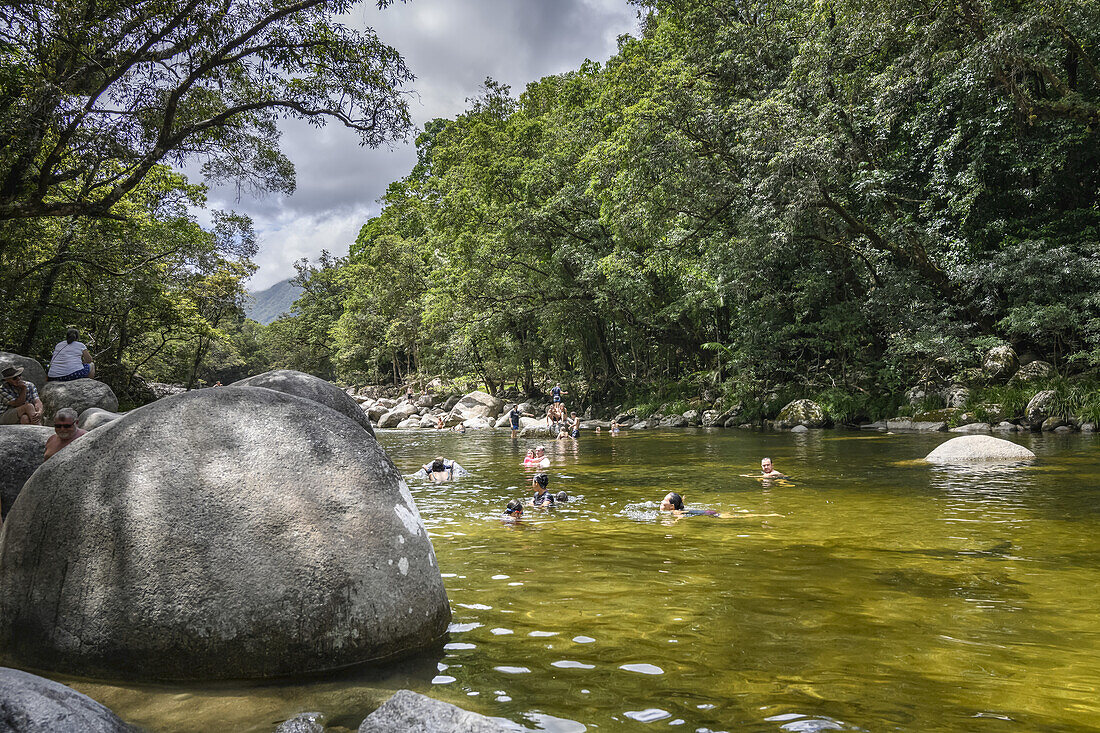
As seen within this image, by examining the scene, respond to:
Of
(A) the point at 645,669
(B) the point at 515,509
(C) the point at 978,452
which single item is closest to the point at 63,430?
(B) the point at 515,509

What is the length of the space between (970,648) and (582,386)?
38.2 meters

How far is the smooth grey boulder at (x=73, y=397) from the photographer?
1525 centimetres

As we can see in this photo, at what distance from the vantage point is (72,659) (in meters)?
3.64

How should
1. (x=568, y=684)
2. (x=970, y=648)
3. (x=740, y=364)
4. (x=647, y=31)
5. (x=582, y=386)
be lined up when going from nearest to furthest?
(x=568, y=684)
(x=970, y=648)
(x=740, y=364)
(x=647, y=31)
(x=582, y=386)

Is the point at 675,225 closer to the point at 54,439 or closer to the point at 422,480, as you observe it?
the point at 422,480

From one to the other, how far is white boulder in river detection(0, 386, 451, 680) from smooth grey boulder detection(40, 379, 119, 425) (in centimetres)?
1352

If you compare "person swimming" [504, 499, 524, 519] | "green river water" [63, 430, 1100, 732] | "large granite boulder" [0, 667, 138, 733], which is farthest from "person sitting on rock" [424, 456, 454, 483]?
"large granite boulder" [0, 667, 138, 733]

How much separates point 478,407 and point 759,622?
34.9 m

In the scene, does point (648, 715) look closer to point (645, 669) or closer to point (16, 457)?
point (645, 669)

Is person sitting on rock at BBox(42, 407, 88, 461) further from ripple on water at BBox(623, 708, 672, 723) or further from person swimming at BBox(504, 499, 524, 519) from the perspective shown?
ripple on water at BBox(623, 708, 672, 723)

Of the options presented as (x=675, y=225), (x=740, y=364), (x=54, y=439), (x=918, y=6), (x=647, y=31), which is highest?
(x=647, y=31)

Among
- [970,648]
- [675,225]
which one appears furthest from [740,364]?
[970,648]

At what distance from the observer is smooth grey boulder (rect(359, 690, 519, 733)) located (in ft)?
9.02

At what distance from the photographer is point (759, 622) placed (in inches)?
178
